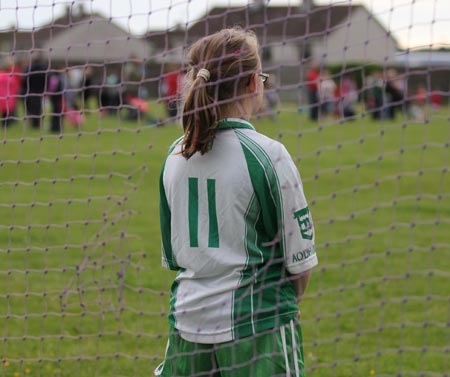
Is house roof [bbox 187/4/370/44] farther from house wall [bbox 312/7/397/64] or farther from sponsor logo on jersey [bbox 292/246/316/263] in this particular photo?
sponsor logo on jersey [bbox 292/246/316/263]

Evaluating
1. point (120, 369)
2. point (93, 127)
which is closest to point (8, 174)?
point (120, 369)

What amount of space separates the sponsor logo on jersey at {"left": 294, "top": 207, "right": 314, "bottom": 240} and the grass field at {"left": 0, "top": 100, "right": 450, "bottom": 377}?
71cm

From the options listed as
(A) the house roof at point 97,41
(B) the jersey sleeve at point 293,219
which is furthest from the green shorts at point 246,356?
(A) the house roof at point 97,41

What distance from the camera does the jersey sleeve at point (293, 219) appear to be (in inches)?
116

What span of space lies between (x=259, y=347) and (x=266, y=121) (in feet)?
62.0

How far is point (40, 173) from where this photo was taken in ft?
42.3

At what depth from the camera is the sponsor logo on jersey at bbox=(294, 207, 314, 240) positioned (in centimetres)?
296

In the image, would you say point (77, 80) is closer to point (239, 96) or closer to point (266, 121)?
point (266, 121)

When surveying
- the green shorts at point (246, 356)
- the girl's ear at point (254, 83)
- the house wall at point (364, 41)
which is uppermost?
the house wall at point (364, 41)

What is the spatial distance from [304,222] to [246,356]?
469mm

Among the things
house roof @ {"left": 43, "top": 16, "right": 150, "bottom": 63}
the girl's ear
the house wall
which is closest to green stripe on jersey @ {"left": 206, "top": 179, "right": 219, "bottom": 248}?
the girl's ear

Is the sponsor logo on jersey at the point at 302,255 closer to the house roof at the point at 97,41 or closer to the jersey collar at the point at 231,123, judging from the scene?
the jersey collar at the point at 231,123

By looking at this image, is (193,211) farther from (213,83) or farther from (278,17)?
(278,17)

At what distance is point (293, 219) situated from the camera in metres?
2.95
